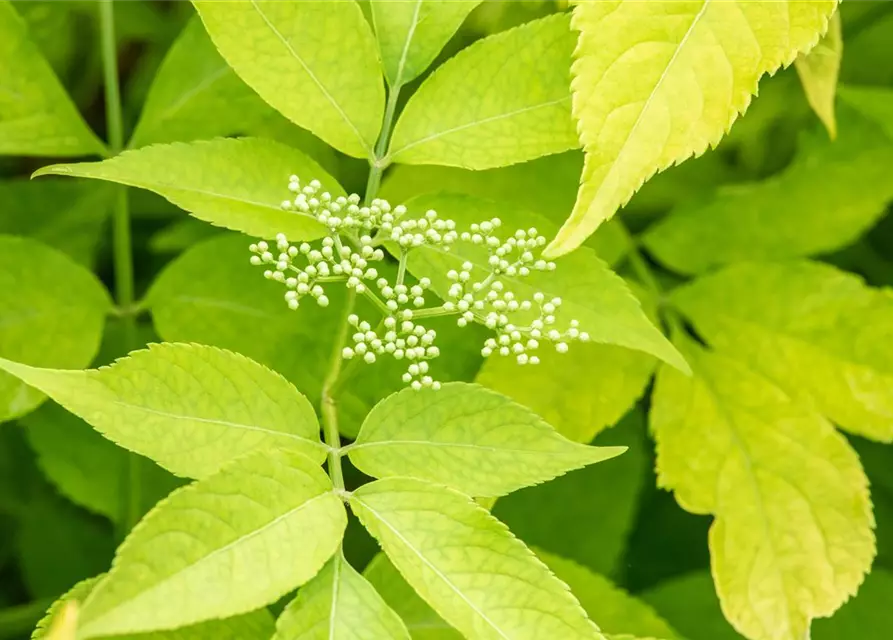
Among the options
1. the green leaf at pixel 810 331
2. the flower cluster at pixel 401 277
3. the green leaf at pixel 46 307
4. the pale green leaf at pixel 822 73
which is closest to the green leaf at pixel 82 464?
the green leaf at pixel 46 307

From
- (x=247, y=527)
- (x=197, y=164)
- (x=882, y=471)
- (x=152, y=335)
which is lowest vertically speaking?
(x=882, y=471)

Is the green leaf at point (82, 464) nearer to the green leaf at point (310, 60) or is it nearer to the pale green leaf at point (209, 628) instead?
the pale green leaf at point (209, 628)

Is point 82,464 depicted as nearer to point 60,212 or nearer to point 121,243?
point 121,243

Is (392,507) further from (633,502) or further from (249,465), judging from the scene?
(633,502)

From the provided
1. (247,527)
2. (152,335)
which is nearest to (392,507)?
(247,527)

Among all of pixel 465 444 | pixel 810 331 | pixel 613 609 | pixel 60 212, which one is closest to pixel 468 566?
pixel 465 444

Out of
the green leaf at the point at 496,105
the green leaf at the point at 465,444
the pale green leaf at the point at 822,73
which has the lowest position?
the green leaf at the point at 465,444

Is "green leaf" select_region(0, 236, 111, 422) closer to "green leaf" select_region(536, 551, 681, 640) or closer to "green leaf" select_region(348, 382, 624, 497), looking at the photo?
"green leaf" select_region(348, 382, 624, 497)
